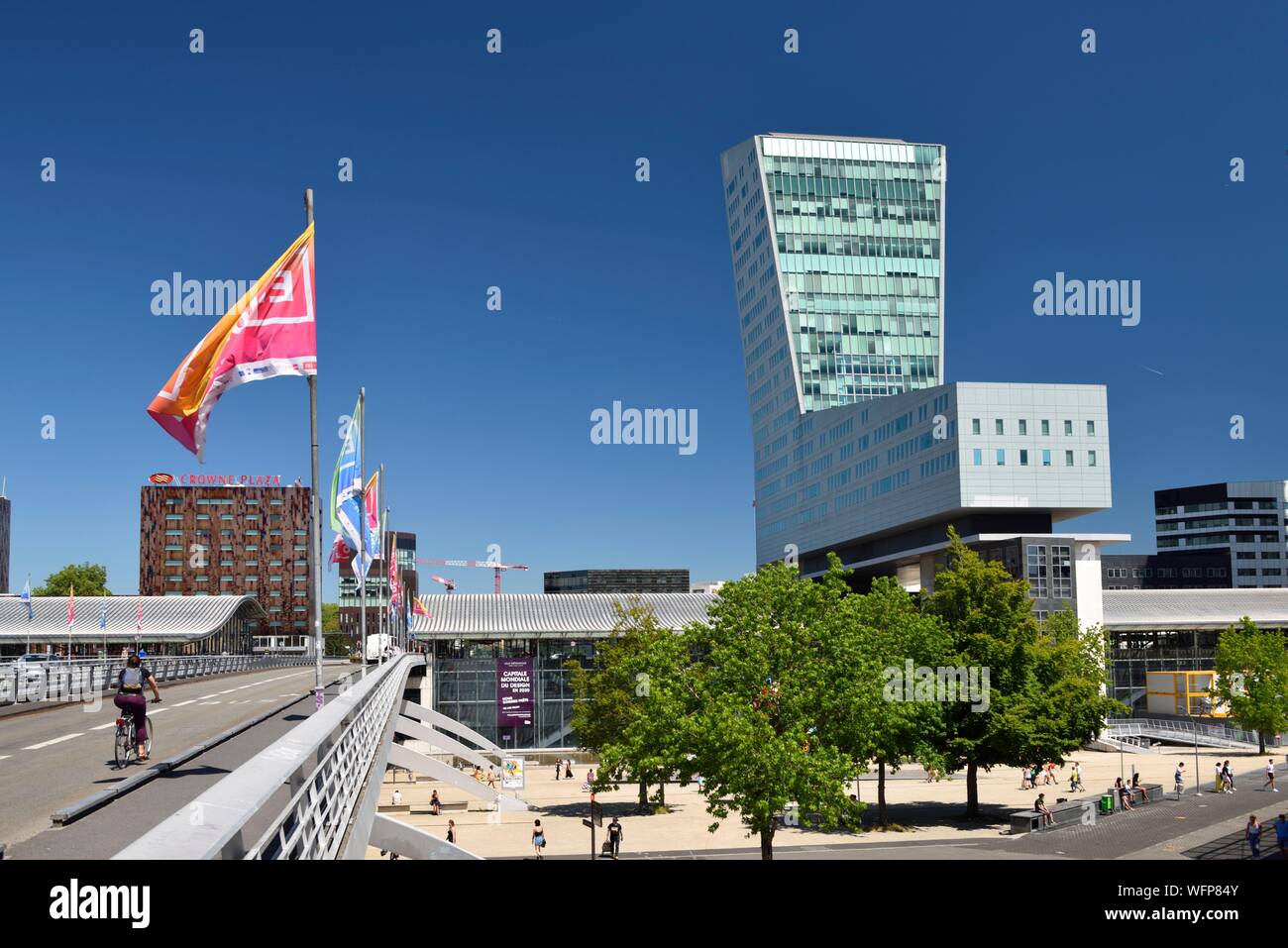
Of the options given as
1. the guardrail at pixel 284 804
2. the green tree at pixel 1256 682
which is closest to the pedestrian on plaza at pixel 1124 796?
the green tree at pixel 1256 682

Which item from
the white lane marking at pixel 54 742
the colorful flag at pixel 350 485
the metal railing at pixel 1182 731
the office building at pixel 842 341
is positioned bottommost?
the metal railing at pixel 1182 731

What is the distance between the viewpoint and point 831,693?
37094 millimetres

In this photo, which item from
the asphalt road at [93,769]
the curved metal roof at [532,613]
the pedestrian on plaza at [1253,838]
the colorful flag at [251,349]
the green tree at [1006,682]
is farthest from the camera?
the curved metal roof at [532,613]

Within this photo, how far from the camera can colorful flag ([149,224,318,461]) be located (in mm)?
17641

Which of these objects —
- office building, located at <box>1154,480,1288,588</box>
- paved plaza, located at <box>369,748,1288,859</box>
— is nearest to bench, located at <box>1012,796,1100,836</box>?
paved plaza, located at <box>369,748,1288,859</box>

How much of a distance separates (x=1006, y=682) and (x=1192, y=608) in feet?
227

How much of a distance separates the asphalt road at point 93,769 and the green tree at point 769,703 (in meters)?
12.7

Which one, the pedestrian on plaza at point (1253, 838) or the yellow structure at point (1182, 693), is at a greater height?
the pedestrian on plaza at point (1253, 838)

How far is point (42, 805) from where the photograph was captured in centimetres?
1444

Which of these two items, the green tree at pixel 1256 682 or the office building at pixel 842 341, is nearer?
the green tree at pixel 1256 682

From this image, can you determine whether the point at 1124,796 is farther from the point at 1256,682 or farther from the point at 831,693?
the point at 1256,682

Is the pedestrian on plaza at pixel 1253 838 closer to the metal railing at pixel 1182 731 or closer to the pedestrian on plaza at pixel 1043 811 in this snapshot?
the pedestrian on plaza at pixel 1043 811

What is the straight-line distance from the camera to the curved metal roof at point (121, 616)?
122950 mm
